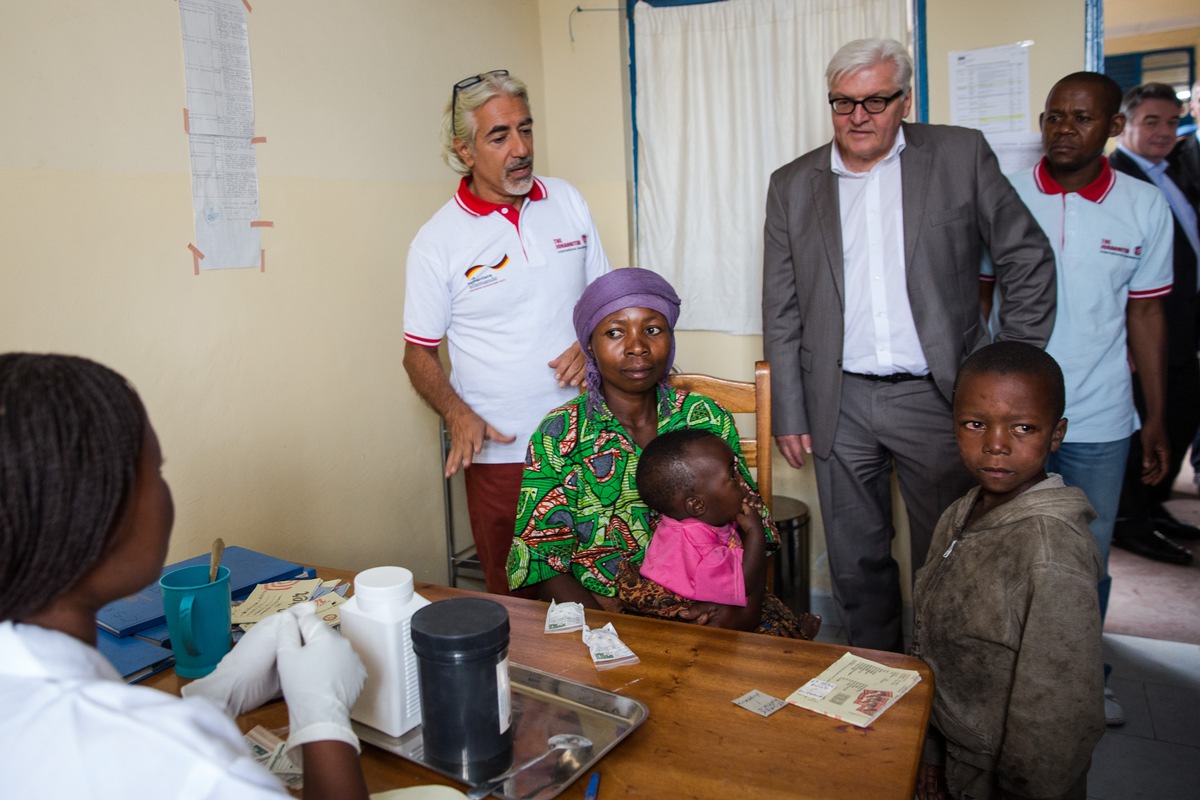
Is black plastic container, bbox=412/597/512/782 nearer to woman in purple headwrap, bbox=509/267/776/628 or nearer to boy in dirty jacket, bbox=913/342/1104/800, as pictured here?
woman in purple headwrap, bbox=509/267/776/628

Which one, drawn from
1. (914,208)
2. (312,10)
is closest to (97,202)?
(312,10)

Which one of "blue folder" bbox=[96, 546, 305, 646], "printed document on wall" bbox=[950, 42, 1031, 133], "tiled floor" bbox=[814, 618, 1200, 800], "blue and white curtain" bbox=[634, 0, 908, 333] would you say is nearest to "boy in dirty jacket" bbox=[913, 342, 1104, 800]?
"tiled floor" bbox=[814, 618, 1200, 800]

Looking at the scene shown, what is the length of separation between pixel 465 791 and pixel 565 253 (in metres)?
1.83

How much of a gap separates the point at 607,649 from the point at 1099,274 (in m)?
2.05

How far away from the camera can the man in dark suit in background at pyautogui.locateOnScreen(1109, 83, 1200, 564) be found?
3.72 m

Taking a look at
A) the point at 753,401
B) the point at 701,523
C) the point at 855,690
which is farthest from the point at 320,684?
the point at 753,401

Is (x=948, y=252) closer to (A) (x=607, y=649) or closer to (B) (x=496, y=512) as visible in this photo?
(B) (x=496, y=512)

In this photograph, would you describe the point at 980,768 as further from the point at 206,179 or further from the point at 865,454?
the point at 206,179

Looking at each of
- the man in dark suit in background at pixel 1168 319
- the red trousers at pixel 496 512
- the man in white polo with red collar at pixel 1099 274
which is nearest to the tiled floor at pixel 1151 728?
the man in white polo with red collar at pixel 1099 274

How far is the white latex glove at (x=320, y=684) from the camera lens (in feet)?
3.12

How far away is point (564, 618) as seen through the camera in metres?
1.53

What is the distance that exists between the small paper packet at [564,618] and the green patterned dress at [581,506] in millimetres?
368

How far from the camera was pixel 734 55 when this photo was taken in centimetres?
373

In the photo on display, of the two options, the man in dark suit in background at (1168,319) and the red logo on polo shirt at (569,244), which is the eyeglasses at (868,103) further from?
the man in dark suit in background at (1168,319)
